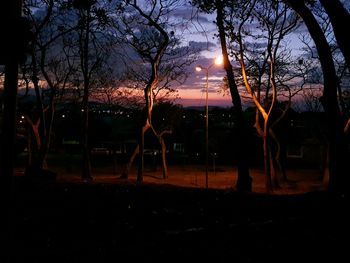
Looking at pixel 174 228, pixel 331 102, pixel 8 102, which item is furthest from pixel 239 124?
pixel 8 102

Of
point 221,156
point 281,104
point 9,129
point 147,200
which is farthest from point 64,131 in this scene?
point 9,129

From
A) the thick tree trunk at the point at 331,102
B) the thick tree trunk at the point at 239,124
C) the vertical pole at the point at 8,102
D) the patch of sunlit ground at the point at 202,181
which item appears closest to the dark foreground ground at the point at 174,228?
the vertical pole at the point at 8,102

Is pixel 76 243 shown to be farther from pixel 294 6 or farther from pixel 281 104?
pixel 281 104

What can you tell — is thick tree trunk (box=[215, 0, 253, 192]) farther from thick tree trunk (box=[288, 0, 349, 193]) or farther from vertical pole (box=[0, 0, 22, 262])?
vertical pole (box=[0, 0, 22, 262])

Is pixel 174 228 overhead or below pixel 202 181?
overhead

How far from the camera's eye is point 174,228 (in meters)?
8.04

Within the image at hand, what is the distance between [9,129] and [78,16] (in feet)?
74.8

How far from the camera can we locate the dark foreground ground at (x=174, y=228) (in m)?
6.30

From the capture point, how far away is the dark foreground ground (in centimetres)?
630

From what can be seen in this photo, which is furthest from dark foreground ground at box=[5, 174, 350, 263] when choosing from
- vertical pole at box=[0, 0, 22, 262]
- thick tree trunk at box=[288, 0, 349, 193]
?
thick tree trunk at box=[288, 0, 349, 193]

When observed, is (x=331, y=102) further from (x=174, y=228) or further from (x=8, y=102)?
(x=8, y=102)

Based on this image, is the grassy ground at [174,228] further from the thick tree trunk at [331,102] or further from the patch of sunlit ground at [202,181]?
the patch of sunlit ground at [202,181]

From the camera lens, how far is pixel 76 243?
6.74 m

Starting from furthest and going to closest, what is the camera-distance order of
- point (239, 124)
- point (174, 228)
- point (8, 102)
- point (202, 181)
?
point (202, 181) → point (239, 124) → point (174, 228) → point (8, 102)
